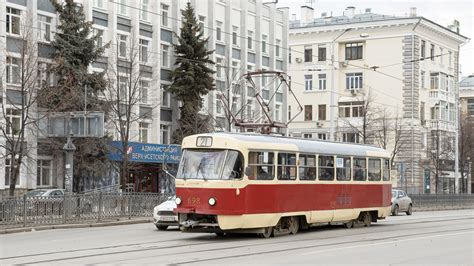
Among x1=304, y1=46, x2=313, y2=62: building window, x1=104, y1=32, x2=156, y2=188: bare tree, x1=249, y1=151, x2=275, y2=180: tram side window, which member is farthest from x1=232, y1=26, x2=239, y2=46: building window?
x1=249, y1=151, x2=275, y2=180: tram side window

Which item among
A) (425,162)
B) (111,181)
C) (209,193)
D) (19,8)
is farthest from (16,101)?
(425,162)

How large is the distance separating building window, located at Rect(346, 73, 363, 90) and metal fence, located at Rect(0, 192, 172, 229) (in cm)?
4972

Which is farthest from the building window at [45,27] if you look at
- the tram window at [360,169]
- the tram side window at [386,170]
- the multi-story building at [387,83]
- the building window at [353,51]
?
the building window at [353,51]

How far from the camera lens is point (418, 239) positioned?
68.5ft

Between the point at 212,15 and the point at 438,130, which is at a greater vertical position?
the point at 212,15

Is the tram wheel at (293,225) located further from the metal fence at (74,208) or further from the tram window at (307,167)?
the metal fence at (74,208)

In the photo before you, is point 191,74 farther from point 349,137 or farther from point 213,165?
point 213,165

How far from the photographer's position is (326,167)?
78.9 feet

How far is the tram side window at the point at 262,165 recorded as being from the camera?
817 inches

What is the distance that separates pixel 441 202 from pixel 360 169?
99.0 ft

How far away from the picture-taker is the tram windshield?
66.7 ft

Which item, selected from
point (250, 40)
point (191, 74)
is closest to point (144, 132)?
point (191, 74)

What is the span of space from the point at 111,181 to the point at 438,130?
40.9 metres

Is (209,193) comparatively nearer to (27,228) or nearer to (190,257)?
(190,257)
